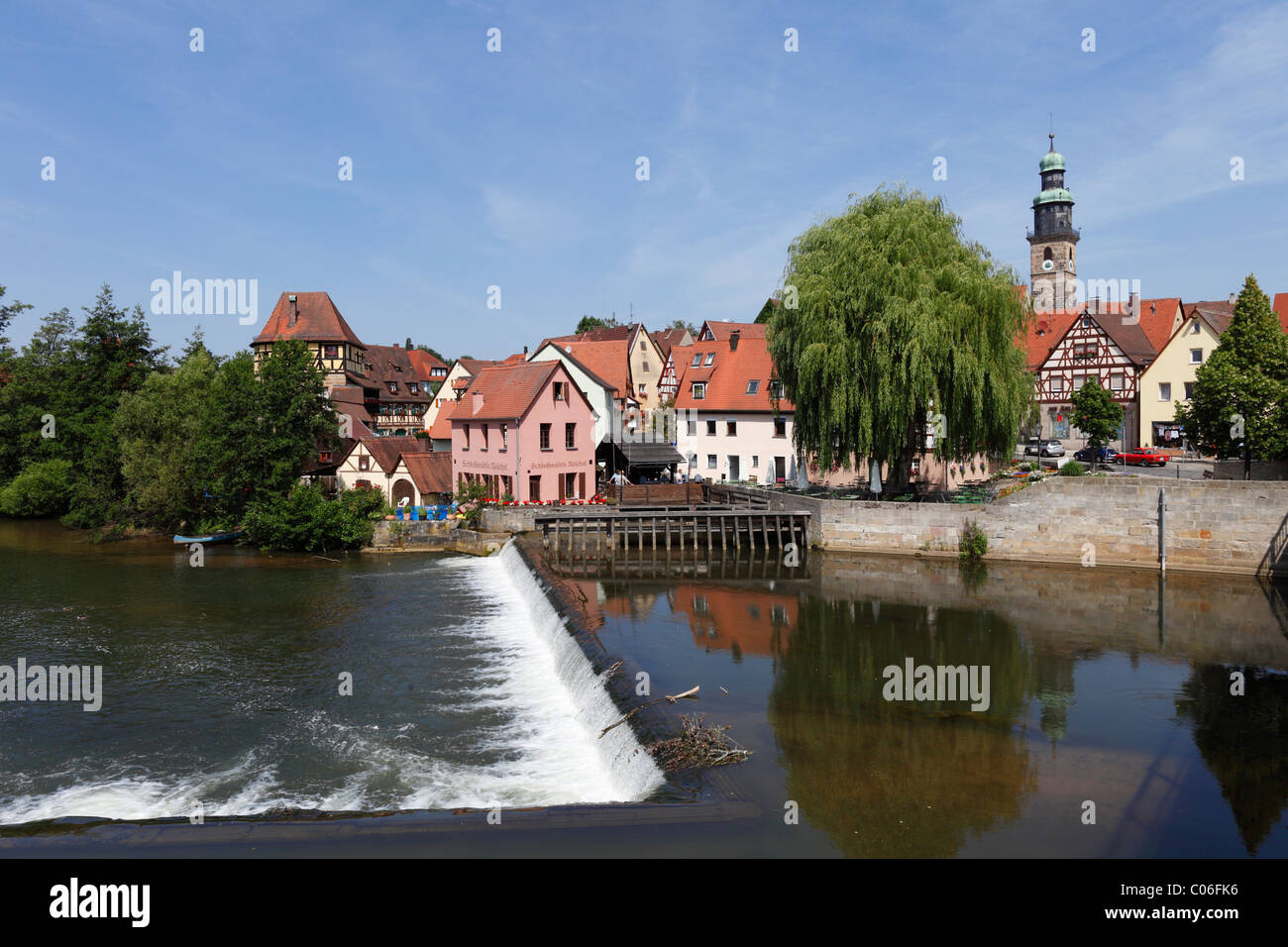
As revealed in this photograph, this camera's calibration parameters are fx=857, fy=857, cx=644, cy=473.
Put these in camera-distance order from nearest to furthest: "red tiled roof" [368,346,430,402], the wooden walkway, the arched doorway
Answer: the wooden walkway < the arched doorway < "red tiled roof" [368,346,430,402]

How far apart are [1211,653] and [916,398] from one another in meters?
13.9

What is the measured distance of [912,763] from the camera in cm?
1209

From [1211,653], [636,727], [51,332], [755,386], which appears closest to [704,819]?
[636,727]

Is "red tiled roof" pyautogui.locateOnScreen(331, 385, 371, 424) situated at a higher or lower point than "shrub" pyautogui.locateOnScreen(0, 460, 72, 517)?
higher

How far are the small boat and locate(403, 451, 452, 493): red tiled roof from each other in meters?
7.99

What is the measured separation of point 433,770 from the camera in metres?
13.0

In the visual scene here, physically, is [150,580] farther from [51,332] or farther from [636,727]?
[51,332]

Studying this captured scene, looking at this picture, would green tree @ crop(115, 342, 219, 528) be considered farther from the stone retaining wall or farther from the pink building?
the stone retaining wall

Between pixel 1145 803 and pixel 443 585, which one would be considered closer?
pixel 1145 803

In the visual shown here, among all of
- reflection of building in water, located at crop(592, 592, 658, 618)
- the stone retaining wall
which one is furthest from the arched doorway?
the stone retaining wall

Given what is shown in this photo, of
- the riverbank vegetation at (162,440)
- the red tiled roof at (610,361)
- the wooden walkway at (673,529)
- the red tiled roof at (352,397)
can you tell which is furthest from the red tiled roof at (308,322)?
the wooden walkway at (673,529)

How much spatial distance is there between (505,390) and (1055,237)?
59068mm

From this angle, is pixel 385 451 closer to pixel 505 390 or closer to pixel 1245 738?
pixel 505 390

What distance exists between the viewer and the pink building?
1539 inches
